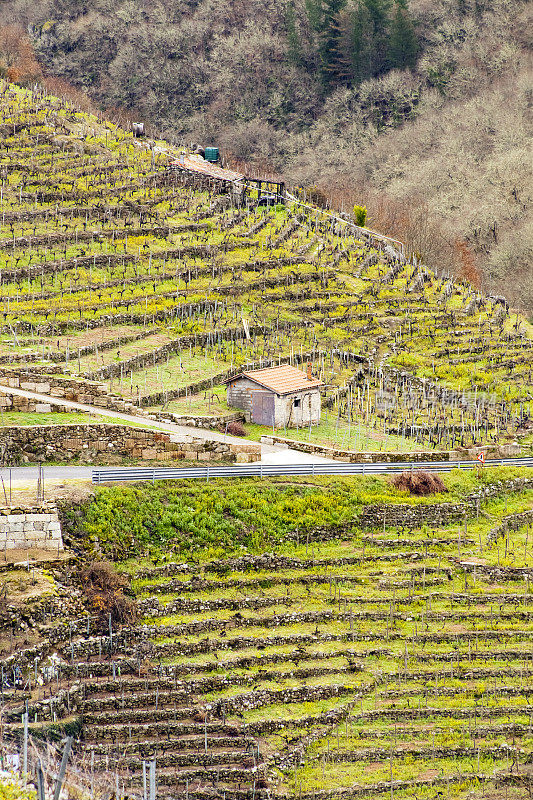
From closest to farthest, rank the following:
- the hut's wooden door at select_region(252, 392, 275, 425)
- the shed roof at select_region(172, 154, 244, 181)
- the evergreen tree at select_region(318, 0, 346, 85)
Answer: the hut's wooden door at select_region(252, 392, 275, 425) < the shed roof at select_region(172, 154, 244, 181) < the evergreen tree at select_region(318, 0, 346, 85)

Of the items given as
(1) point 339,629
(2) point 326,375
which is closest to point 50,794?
(1) point 339,629

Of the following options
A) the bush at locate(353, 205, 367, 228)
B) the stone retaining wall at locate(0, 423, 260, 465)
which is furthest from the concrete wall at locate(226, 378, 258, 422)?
the bush at locate(353, 205, 367, 228)

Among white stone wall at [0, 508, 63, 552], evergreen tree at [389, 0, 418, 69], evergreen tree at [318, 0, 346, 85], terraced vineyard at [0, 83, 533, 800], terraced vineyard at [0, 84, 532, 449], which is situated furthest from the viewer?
evergreen tree at [318, 0, 346, 85]

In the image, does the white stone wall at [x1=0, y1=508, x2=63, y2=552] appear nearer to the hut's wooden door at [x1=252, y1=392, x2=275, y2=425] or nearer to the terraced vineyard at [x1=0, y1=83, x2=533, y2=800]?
the terraced vineyard at [x1=0, y1=83, x2=533, y2=800]

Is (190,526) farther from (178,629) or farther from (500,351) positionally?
(500,351)

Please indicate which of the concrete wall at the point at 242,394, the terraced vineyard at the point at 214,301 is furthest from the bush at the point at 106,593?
the concrete wall at the point at 242,394

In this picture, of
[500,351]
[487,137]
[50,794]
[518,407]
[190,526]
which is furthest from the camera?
[487,137]

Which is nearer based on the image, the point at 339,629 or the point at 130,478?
the point at 339,629
